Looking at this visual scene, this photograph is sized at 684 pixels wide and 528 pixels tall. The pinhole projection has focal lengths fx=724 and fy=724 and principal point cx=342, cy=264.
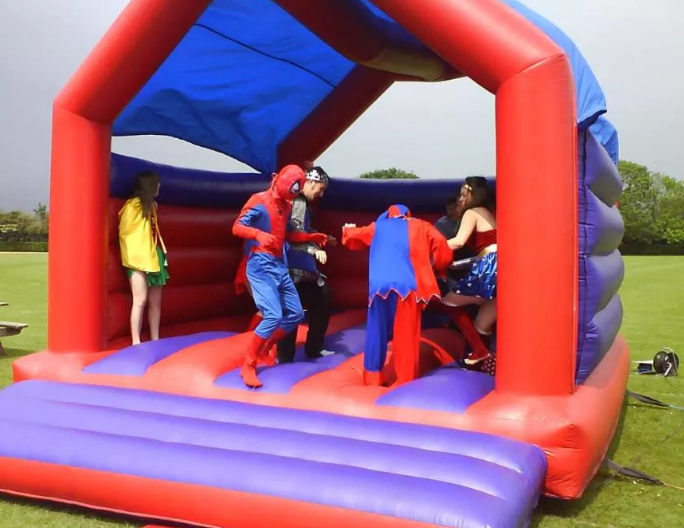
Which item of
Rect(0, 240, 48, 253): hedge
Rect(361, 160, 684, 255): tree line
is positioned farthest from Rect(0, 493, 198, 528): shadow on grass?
Rect(361, 160, 684, 255): tree line

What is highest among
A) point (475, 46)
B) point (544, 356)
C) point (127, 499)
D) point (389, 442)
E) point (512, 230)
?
point (475, 46)

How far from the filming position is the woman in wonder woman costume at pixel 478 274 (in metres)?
3.72

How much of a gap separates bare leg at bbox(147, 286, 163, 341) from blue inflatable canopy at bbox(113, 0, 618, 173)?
1.09m

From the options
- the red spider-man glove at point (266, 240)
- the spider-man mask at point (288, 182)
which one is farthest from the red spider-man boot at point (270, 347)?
the spider-man mask at point (288, 182)

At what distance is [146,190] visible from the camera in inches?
171

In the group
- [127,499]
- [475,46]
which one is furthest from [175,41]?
[127,499]

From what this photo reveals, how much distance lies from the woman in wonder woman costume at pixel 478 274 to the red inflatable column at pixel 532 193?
2.34 ft

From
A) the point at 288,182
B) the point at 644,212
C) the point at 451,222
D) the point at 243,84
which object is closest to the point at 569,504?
the point at 288,182

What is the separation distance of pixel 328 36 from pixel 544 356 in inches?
93.6

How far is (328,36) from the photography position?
4285mm

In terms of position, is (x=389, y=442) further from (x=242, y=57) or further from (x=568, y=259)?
(x=242, y=57)

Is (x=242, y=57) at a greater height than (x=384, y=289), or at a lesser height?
greater

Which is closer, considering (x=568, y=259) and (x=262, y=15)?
(x=568, y=259)

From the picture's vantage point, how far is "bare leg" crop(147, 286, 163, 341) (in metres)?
4.46
